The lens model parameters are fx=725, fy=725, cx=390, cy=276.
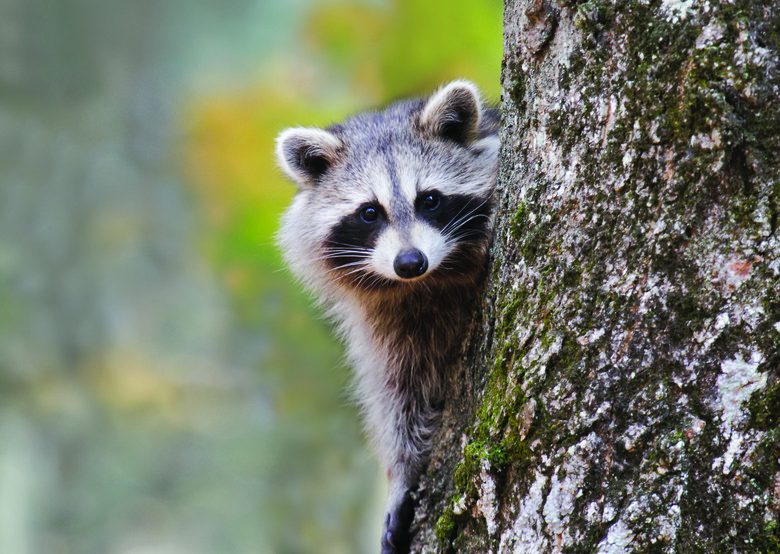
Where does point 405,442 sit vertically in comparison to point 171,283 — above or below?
below

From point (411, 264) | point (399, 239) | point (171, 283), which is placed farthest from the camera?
point (171, 283)

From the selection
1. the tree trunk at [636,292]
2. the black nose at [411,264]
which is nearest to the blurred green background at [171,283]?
the black nose at [411,264]

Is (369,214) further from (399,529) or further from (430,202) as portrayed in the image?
(399,529)

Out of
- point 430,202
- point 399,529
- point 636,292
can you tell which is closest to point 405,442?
point 399,529

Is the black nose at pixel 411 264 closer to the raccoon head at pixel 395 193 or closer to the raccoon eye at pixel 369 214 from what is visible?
the raccoon head at pixel 395 193

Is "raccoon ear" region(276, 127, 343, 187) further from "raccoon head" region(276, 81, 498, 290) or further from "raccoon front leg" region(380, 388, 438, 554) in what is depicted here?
"raccoon front leg" region(380, 388, 438, 554)

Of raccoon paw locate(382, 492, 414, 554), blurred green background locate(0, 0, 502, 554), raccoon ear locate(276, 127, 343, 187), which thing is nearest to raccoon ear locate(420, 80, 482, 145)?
raccoon ear locate(276, 127, 343, 187)

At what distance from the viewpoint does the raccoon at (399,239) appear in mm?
2672

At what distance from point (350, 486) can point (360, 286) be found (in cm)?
319

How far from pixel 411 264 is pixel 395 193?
445 millimetres

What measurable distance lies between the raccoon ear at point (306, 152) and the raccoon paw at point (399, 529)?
146cm

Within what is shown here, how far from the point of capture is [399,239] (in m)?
2.68

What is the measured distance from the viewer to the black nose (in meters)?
2.52

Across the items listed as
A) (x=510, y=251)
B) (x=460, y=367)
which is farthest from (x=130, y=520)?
(x=510, y=251)
